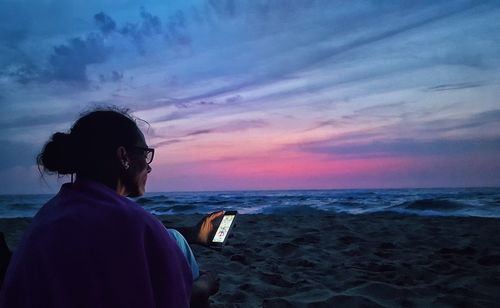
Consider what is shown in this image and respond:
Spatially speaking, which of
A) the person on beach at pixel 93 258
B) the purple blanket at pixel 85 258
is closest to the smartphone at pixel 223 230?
the person on beach at pixel 93 258

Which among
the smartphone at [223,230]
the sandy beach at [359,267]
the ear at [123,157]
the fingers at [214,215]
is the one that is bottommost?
the sandy beach at [359,267]

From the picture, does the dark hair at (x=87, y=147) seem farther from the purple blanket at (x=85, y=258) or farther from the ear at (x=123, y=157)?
the purple blanket at (x=85, y=258)

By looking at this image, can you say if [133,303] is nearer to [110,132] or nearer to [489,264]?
[110,132]

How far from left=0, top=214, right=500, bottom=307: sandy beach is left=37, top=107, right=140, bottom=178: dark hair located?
8.34ft

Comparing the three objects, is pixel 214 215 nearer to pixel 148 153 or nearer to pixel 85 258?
pixel 148 153

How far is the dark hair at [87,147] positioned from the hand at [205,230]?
3.20 feet

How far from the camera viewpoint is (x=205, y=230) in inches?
101

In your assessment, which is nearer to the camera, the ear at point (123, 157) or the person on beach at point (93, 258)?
the person on beach at point (93, 258)

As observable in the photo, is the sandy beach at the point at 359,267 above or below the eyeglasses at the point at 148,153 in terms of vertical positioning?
below

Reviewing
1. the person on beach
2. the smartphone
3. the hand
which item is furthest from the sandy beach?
the person on beach

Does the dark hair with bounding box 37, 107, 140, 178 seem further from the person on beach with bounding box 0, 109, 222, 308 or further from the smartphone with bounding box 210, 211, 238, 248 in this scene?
the smartphone with bounding box 210, 211, 238, 248

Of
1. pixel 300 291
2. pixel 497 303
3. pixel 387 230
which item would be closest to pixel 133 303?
pixel 300 291

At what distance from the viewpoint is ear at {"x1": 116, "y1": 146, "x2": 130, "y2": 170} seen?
1.70 meters

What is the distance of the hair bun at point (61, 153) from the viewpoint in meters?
1.63
